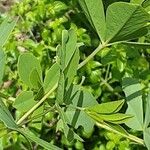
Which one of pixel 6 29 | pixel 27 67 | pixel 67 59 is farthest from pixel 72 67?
pixel 6 29

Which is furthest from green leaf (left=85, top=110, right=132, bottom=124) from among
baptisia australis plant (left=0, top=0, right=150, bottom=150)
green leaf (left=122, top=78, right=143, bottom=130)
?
green leaf (left=122, top=78, right=143, bottom=130)

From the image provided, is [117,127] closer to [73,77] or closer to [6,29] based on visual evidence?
[73,77]

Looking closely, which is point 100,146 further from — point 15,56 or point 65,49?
point 65,49

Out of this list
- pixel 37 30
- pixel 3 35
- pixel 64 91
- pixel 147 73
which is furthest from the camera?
pixel 37 30

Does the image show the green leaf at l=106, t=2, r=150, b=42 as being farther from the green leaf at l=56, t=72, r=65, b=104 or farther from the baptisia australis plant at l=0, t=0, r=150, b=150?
the green leaf at l=56, t=72, r=65, b=104

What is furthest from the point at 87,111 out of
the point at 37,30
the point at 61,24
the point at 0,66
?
the point at 37,30

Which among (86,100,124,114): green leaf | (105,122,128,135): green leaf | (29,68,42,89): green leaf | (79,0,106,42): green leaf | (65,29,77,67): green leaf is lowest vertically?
(105,122,128,135): green leaf

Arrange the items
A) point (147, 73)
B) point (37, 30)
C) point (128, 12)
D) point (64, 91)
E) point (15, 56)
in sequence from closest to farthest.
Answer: point (128, 12) → point (64, 91) → point (147, 73) → point (15, 56) → point (37, 30)
